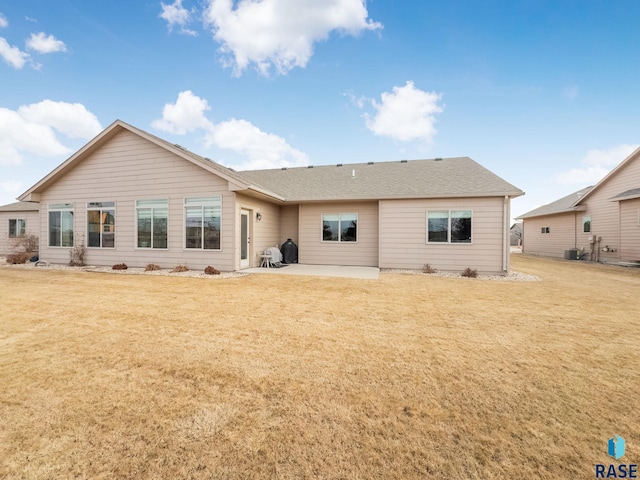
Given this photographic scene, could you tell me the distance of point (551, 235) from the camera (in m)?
19.2

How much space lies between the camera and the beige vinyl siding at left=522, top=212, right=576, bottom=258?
17531 mm

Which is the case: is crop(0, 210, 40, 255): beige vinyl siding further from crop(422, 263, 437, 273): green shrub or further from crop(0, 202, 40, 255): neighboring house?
crop(422, 263, 437, 273): green shrub

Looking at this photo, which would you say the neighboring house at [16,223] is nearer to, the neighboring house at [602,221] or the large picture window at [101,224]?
the large picture window at [101,224]

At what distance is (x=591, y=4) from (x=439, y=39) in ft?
17.2

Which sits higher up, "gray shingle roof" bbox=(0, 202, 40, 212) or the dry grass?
"gray shingle roof" bbox=(0, 202, 40, 212)

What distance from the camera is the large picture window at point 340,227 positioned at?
38.3 ft

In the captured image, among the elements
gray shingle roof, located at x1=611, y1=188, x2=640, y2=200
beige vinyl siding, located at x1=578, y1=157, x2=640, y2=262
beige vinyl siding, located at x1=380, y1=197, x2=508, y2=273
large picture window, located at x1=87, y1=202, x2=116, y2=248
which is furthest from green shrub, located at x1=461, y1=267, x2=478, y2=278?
large picture window, located at x1=87, y1=202, x2=116, y2=248

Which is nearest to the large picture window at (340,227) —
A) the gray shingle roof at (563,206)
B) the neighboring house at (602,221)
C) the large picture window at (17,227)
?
the neighboring house at (602,221)

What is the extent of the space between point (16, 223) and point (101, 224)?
11702 millimetres

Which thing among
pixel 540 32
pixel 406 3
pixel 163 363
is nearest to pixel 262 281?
pixel 163 363

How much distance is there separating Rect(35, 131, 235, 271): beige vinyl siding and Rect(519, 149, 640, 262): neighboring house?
19.4m

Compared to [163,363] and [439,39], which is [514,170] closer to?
[439,39]

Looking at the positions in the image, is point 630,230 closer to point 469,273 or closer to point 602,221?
point 602,221

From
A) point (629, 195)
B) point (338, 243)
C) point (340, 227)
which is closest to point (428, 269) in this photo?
point (338, 243)
